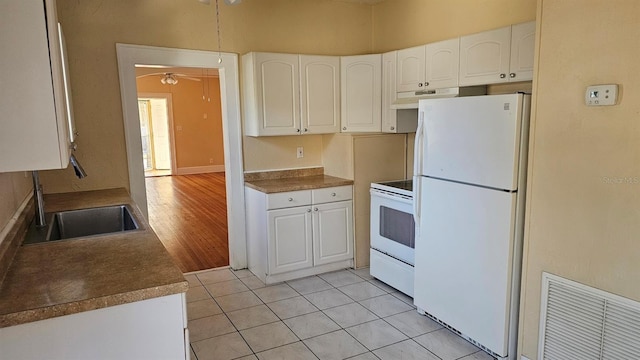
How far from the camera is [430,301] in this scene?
117 inches

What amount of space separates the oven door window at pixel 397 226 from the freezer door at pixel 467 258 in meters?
0.28

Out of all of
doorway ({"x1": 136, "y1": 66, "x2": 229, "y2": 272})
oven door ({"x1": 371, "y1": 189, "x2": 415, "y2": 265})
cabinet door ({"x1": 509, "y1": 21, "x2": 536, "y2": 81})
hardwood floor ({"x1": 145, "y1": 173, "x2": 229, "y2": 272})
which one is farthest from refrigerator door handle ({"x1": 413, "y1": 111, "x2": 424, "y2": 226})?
doorway ({"x1": 136, "y1": 66, "x2": 229, "y2": 272})

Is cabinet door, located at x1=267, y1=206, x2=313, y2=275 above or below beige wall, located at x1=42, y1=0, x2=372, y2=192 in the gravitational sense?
below

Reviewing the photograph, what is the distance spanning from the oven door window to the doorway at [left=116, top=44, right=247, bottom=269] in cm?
139

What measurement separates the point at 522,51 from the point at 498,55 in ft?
0.57

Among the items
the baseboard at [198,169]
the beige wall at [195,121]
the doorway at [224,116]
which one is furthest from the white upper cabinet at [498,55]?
the baseboard at [198,169]

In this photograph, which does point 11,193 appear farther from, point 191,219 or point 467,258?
point 191,219

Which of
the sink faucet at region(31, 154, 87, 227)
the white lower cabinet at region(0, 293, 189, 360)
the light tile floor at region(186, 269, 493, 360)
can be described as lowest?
the light tile floor at region(186, 269, 493, 360)

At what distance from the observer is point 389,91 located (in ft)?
12.3

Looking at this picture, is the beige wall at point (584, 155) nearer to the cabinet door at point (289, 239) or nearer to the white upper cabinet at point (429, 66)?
the white upper cabinet at point (429, 66)

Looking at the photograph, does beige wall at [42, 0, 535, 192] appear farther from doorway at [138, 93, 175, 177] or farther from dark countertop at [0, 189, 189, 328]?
doorway at [138, 93, 175, 177]

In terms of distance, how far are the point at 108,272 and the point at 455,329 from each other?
86.0 inches

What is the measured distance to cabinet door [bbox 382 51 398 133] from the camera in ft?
12.1

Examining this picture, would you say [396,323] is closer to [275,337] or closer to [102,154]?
[275,337]
